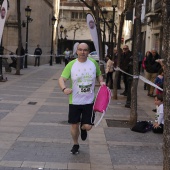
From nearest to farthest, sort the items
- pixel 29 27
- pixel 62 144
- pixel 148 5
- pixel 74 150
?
pixel 74 150, pixel 62 144, pixel 148 5, pixel 29 27

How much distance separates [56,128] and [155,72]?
8.35m

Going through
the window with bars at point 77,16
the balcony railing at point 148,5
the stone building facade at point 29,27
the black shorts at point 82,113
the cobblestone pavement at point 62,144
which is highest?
the window with bars at point 77,16

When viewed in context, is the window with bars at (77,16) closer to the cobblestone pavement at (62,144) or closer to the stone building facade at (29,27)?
the stone building facade at (29,27)

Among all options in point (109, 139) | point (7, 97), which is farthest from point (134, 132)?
point (7, 97)

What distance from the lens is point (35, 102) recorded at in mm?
12055

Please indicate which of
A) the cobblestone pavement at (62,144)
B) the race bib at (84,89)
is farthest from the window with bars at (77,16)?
the race bib at (84,89)

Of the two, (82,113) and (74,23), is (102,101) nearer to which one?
(82,113)

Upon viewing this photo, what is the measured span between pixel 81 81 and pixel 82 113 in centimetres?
53

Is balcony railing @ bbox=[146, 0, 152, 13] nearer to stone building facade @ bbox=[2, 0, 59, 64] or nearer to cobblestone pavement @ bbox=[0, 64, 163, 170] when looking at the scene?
stone building facade @ bbox=[2, 0, 59, 64]

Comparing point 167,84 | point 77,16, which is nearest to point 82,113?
point 167,84

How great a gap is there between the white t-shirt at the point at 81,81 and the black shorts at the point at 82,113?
0.24 feet

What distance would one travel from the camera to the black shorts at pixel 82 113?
6336mm

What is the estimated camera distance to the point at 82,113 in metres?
6.40

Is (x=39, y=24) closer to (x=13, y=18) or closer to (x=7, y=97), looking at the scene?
(x=13, y=18)
